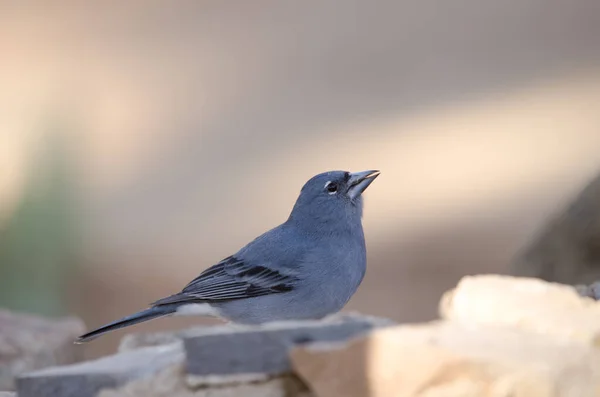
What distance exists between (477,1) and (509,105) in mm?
752

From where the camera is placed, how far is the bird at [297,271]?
7.91 feet

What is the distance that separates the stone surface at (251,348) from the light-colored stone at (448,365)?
4 centimetres

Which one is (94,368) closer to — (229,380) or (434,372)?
(229,380)

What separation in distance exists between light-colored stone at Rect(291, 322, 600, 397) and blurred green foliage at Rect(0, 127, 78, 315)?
437cm

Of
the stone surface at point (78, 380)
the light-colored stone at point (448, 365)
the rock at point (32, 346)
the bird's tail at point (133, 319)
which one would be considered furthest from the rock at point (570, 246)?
the stone surface at point (78, 380)

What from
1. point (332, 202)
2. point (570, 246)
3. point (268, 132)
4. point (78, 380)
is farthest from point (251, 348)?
point (268, 132)

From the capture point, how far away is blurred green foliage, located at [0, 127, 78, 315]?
5387mm

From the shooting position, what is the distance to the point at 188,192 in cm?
553

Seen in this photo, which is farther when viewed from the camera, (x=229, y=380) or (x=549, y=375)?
(x=229, y=380)

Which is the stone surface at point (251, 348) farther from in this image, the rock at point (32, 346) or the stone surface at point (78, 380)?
the rock at point (32, 346)

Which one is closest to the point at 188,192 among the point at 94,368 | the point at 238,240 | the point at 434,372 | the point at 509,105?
the point at 238,240

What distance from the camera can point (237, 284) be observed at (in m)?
2.55

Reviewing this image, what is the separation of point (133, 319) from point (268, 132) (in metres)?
3.16

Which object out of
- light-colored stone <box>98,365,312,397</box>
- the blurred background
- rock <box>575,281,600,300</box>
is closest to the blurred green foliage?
the blurred background
